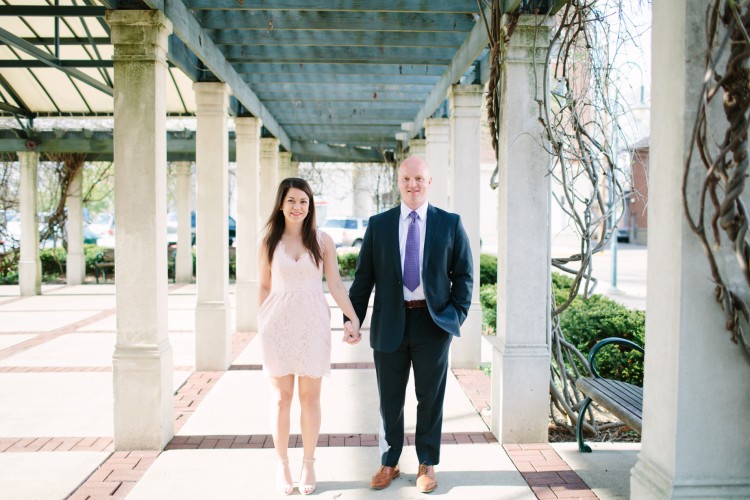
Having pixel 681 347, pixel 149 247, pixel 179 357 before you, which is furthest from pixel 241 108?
pixel 681 347

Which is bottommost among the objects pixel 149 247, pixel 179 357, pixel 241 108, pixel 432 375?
pixel 179 357

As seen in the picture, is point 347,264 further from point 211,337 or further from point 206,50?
point 206,50

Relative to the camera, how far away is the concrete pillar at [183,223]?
55.2 feet

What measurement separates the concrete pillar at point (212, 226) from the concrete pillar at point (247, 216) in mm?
1930

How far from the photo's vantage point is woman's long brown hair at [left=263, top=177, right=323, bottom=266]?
391cm

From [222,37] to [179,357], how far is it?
12.9 ft

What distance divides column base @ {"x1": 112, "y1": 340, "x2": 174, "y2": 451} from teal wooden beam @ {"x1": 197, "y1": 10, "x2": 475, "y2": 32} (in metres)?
3.18

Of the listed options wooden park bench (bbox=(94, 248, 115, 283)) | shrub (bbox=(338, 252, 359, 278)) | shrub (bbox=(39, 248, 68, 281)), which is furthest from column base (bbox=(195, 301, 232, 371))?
shrub (bbox=(39, 248, 68, 281))

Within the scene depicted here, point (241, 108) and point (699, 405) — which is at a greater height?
point (241, 108)

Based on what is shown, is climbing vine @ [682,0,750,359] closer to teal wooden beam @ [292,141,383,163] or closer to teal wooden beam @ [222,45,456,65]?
teal wooden beam @ [222,45,456,65]

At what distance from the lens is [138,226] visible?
4.73 metres

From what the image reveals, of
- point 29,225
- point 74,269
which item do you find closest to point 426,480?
point 29,225

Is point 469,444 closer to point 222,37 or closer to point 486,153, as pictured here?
point 222,37

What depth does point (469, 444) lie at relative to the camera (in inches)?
192
